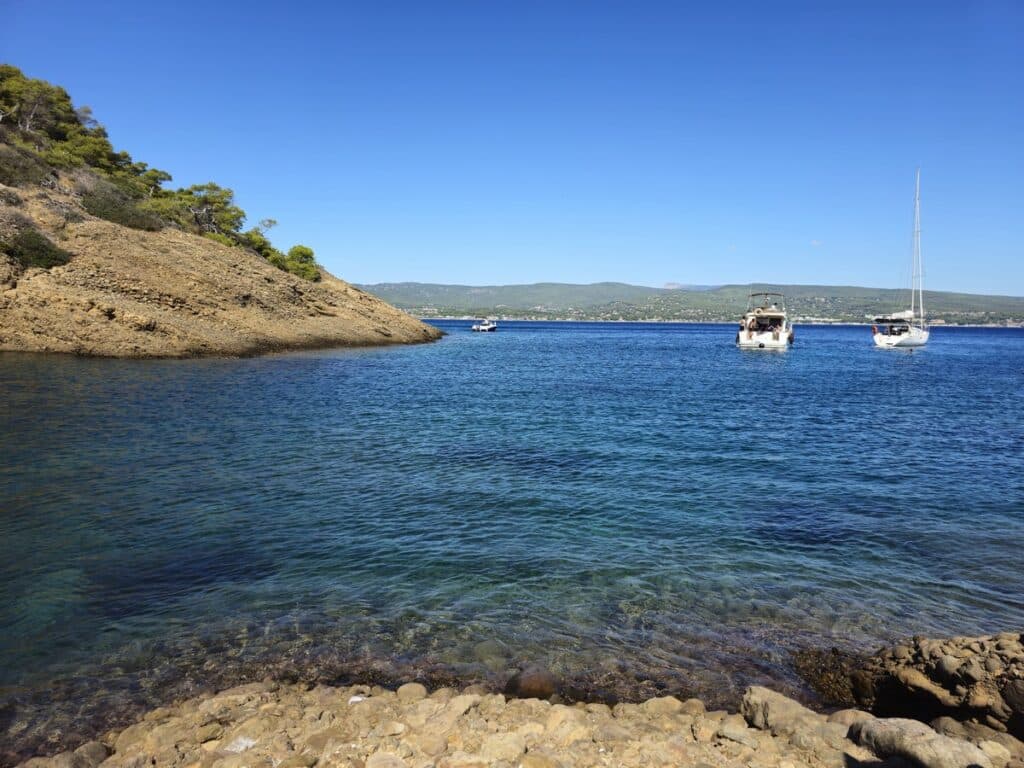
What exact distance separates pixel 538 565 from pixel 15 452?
1671cm

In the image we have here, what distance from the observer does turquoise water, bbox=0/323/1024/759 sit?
8.66 m

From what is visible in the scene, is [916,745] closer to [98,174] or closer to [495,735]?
[495,735]

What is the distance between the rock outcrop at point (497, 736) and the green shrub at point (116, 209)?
191 feet

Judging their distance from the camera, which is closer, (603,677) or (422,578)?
(603,677)

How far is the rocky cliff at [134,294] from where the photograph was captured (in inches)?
1644

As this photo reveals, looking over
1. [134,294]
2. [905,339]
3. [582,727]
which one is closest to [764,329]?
[905,339]

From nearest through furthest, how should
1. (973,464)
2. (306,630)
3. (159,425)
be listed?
(306,630) → (973,464) → (159,425)

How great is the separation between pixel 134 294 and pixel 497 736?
52.0 m

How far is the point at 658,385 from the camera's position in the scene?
4512 centimetres

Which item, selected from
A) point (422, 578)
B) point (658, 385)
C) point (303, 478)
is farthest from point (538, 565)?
point (658, 385)

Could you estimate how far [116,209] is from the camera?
176 feet

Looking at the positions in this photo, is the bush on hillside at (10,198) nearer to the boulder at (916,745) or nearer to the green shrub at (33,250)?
the green shrub at (33,250)

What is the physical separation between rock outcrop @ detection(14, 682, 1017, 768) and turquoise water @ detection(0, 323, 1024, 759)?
0.78 meters

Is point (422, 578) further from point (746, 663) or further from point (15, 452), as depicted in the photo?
point (15, 452)
